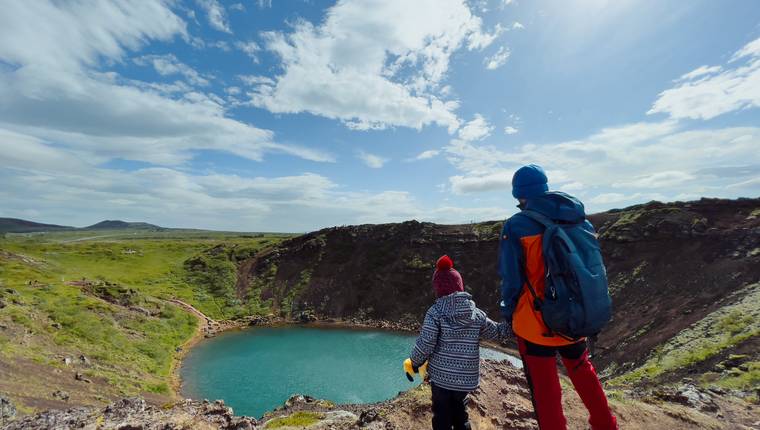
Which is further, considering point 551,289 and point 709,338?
point 709,338

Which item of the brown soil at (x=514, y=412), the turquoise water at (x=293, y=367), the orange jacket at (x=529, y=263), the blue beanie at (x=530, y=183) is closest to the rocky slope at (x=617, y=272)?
the turquoise water at (x=293, y=367)

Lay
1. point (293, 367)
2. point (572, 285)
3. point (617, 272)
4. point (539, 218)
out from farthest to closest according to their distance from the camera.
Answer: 1. point (617, 272)
2. point (293, 367)
3. point (539, 218)
4. point (572, 285)

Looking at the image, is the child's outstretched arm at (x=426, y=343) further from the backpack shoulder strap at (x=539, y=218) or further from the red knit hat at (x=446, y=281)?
the backpack shoulder strap at (x=539, y=218)

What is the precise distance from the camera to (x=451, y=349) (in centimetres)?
455

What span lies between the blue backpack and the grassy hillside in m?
19.0

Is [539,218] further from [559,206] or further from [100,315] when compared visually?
[100,315]

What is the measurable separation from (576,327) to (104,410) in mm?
9184

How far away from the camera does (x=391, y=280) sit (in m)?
52.2

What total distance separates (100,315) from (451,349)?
39.8m

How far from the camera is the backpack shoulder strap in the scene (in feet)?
12.7

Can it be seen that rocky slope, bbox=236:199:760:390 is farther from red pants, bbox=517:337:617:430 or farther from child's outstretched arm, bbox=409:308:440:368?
child's outstretched arm, bbox=409:308:440:368

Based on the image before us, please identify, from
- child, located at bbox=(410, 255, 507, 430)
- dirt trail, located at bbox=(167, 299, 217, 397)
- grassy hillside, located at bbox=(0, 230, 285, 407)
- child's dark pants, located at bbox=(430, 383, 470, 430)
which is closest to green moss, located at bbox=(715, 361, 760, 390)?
child's dark pants, located at bbox=(430, 383, 470, 430)

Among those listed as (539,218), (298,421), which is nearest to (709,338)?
(298,421)

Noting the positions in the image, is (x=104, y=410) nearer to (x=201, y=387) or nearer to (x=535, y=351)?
(x=535, y=351)
